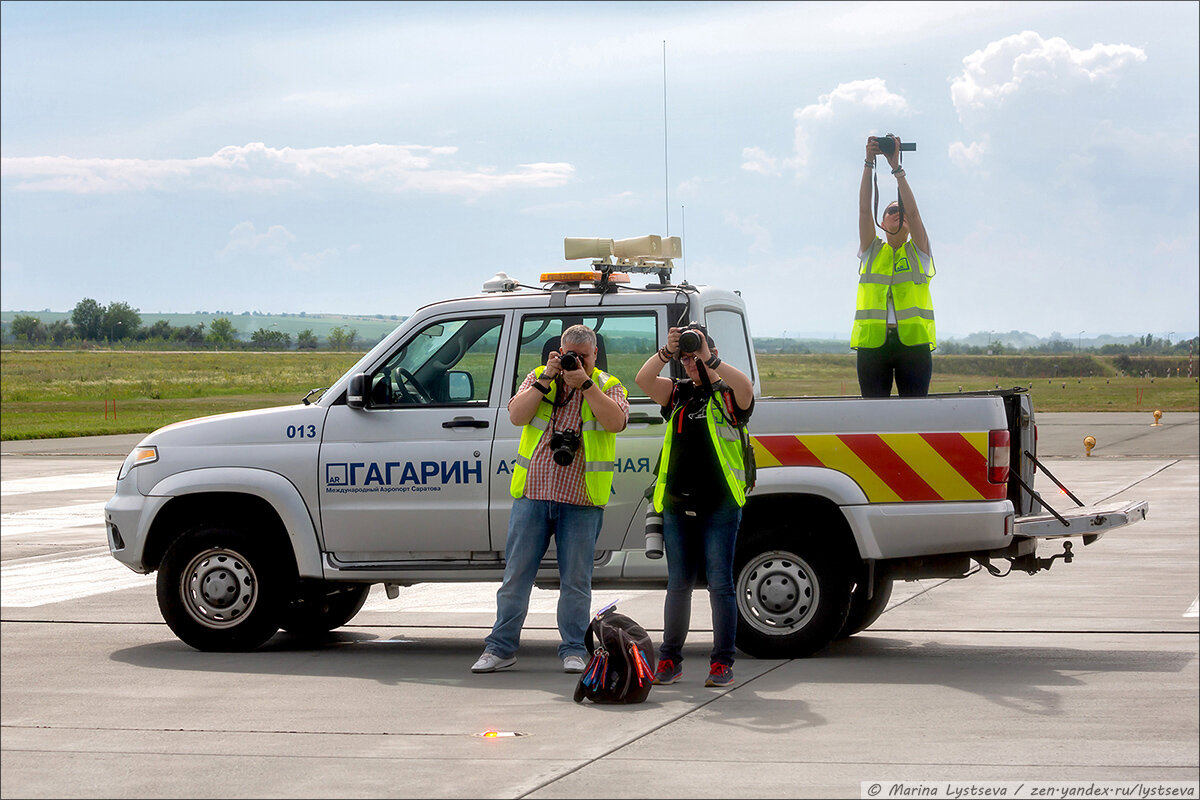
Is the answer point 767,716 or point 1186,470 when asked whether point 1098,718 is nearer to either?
point 767,716

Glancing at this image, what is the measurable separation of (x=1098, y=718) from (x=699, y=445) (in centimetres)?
231

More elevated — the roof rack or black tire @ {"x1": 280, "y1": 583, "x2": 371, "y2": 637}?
the roof rack

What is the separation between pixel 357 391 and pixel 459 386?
2.02 feet

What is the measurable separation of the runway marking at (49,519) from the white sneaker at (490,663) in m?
10.0

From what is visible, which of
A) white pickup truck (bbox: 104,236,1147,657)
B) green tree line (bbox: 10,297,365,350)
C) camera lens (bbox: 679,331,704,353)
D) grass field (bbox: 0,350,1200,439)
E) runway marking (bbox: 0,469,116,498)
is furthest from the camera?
green tree line (bbox: 10,297,365,350)

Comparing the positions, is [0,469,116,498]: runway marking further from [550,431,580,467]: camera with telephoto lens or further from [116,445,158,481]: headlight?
[550,431,580,467]: camera with telephoto lens

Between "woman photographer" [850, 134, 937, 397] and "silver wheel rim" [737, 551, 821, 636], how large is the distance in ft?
4.84

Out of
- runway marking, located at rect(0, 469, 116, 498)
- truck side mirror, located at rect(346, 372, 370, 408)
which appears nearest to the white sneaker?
truck side mirror, located at rect(346, 372, 370, 408)

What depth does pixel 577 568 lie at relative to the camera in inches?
300

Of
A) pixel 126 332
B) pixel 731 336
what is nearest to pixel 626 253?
pixel 731 336

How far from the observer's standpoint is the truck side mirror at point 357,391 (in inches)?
322

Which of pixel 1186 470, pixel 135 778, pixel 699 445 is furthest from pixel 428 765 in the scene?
pixel 1186 470

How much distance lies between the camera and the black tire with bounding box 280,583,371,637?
8.70m

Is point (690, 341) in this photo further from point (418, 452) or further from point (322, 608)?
point (322, 608)
